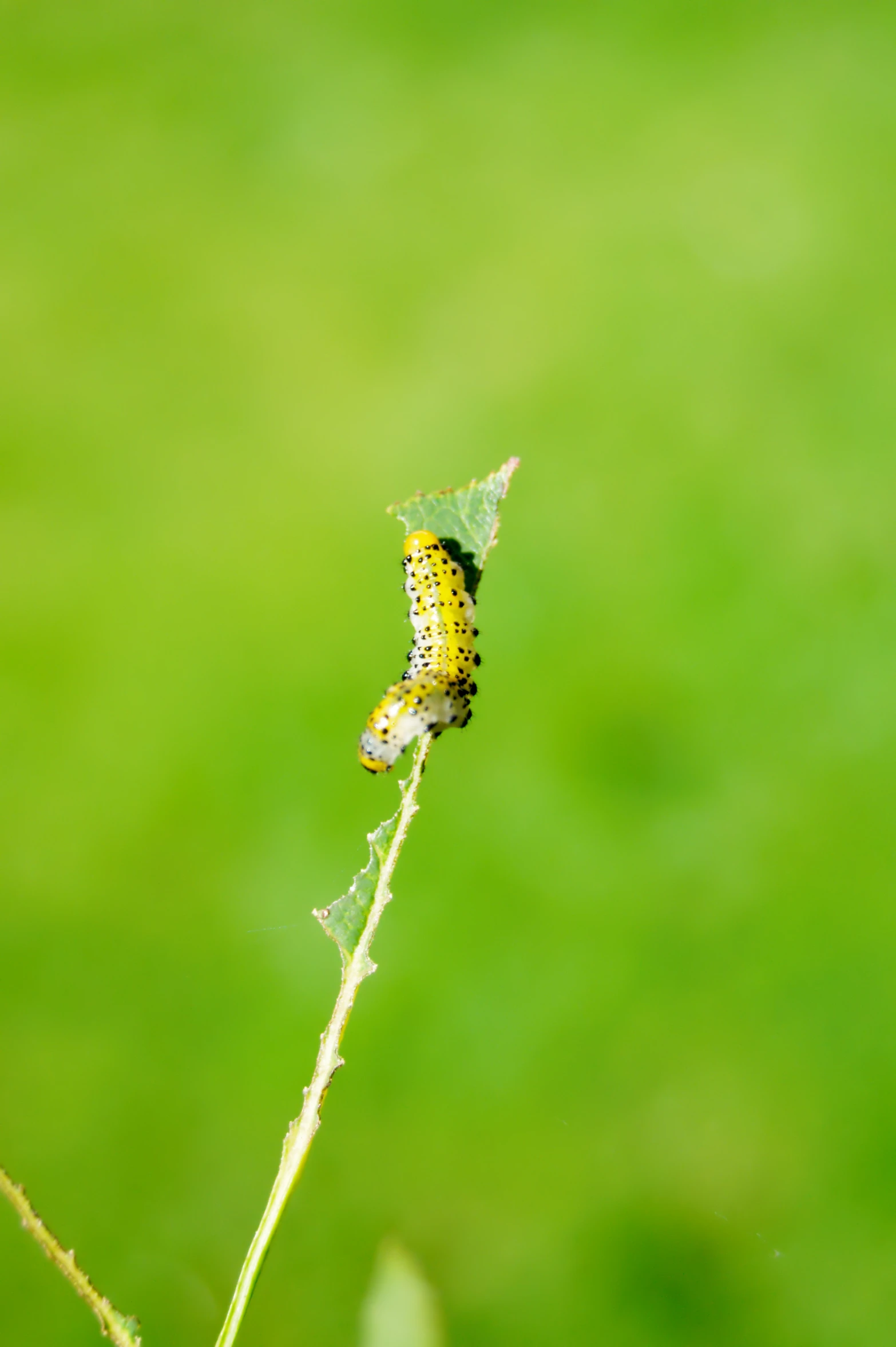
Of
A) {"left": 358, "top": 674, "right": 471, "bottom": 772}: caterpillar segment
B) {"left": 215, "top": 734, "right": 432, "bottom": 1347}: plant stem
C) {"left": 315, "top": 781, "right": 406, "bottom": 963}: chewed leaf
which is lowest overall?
{"left": 215, "top": 734, "right": 432, "bottom": 1347}: plant stem

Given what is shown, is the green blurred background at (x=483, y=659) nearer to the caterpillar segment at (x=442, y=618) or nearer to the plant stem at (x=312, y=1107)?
the caterpillar segment at (x=442, y=618)

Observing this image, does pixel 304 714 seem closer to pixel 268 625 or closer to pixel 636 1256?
pixel 268 625

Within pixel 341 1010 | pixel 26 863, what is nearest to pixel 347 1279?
pixel 26 863

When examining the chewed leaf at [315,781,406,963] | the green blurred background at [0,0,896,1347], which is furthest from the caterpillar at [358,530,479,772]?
the green blurred background at [0,0,896,1347]

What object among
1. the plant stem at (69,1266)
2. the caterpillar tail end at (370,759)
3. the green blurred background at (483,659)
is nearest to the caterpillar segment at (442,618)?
the caterpillar tail end at (370,759)

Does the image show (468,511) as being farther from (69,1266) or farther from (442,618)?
(69,1266)

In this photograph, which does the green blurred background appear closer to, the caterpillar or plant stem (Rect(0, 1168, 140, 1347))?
the caterpillar
